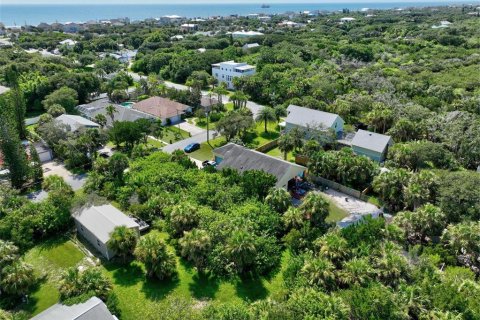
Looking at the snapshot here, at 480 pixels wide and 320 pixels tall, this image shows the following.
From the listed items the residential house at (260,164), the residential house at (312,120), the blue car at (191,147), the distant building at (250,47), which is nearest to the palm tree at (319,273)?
the residential house at (260,164)

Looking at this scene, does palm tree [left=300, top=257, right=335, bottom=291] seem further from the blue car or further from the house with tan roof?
the house with tan roof

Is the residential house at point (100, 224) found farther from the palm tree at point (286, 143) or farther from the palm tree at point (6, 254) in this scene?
the palm tree at point (286, 143)

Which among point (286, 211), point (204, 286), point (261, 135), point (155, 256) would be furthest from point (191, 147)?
point (204, 286)

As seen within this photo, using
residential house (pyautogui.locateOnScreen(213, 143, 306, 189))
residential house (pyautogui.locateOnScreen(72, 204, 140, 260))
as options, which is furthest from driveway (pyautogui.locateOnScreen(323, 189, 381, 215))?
residential house (pyautogui.locateOnScreen(72, 204, 140, 260))

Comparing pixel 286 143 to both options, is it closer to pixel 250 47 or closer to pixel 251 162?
pixel 251 162

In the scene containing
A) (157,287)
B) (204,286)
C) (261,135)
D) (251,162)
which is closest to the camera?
(157,287)

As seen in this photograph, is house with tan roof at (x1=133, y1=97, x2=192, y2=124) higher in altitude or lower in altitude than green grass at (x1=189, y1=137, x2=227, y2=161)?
higher
